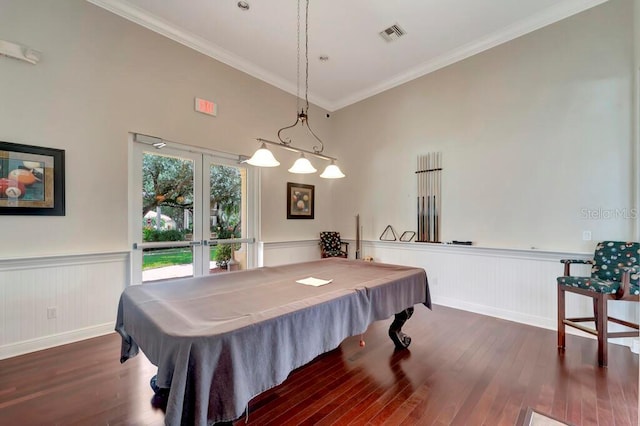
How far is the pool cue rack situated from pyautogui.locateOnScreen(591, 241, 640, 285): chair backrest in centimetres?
178

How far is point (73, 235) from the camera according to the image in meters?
3.00

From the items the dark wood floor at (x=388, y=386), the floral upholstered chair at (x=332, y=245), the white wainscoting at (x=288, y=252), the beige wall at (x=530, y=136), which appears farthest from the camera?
the floral upholstered chair at (x=332, y=245)

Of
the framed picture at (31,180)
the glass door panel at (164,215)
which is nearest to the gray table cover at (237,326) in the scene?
the glass door panel at (164,215)

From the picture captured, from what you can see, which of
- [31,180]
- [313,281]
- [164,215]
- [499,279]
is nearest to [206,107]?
[164,215]

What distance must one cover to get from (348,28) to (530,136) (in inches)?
108

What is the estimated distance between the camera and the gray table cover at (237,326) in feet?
3.89

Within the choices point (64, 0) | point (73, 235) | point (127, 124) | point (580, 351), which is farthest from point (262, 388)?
point (64, 0)

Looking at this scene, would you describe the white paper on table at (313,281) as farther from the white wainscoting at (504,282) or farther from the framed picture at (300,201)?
the framed picture at (300,201)

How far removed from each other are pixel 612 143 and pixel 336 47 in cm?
353

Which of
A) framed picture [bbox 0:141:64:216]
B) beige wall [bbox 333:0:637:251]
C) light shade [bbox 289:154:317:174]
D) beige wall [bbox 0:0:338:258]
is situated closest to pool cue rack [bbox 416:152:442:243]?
beige wall [bbox 333:0:637:251]

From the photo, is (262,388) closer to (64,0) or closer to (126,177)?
(126,177)

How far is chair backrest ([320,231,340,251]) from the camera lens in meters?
5.49

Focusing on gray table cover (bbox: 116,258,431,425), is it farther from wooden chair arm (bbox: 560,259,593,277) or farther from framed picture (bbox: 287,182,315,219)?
framed picture (bbox: 287,182,315,219)

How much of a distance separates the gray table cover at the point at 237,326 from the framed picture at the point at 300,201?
2.69 metres
